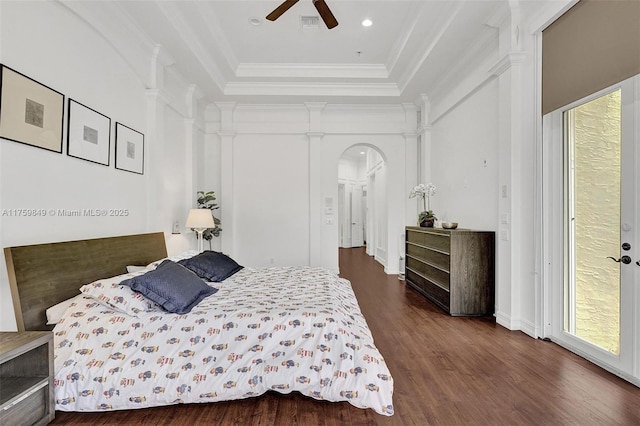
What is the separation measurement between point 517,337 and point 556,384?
2.79 ft

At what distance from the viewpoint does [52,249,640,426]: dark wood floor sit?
5.73ft

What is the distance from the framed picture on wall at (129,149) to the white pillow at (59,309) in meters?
1.36

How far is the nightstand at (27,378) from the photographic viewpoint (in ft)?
4.89

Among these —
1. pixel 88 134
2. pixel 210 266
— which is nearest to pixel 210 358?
pixel 210 266

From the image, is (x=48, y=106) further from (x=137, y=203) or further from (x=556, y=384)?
(x=556, y=384)

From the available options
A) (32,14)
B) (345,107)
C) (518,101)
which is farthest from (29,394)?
(345,107)

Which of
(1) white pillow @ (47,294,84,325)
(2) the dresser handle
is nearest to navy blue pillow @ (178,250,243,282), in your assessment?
(1) white pillow @ (47,294,84,325)

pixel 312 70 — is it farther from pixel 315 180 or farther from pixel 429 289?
pixel 429 289

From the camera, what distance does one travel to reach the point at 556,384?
208cm

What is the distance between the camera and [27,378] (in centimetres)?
166

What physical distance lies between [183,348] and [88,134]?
1.99 m

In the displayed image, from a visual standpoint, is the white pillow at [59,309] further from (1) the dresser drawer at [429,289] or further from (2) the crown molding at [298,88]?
(2) the crown molding at [298,88]

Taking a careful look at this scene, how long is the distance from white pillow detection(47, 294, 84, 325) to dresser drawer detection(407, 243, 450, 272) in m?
3.47

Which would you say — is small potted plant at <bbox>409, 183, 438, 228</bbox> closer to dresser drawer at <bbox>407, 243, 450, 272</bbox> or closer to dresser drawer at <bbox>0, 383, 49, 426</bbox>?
dresser drawer at <bbox>407, 243, 450, 272</bbox>
